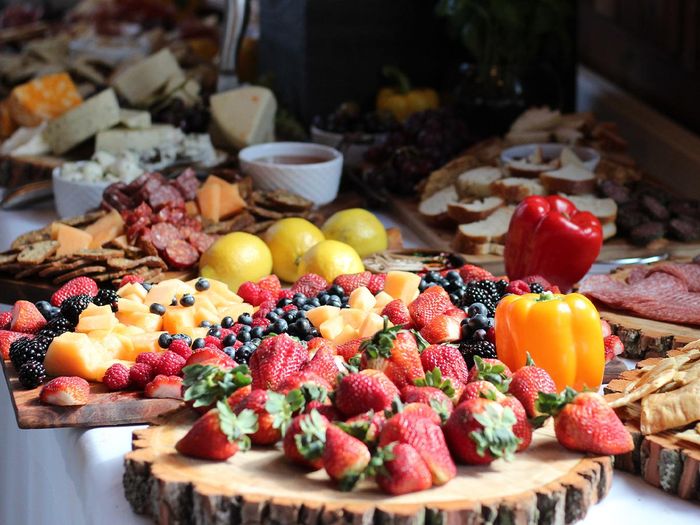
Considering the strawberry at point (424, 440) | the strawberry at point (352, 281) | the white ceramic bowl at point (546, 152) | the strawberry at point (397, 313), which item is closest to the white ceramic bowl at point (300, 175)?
the white ceramic bowl at point (546, 152)

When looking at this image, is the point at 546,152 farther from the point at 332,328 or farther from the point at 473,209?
the point at 332,328

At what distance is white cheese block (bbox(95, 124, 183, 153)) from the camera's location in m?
2.70

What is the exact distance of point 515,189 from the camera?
7.66ft

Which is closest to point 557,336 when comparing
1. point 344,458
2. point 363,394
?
point 363,394

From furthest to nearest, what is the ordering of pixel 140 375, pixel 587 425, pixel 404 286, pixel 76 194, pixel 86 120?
pixel 86 120, pixel 76 194, pixel 404 286, pixel 140 375, pixel 587 425

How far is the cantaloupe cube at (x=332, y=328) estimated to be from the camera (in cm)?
158

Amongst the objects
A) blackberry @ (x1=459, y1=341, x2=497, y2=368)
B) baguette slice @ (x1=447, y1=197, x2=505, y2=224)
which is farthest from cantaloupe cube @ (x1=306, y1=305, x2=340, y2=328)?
baguette slice @ (x1=447, y1=197, x2=505, y2=224)

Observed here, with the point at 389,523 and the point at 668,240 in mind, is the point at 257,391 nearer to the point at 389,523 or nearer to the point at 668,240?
the point at 389,523

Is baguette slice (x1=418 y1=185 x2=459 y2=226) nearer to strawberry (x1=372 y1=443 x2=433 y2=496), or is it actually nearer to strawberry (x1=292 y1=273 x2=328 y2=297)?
strawberry (x1=292 y1=273 x2=328 y2=297)

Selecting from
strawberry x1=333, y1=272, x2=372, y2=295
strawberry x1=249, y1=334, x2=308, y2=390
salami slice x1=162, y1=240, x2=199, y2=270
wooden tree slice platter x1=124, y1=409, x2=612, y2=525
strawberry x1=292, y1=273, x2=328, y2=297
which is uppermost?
strawberry x1=249, y1=334, x2=308, y2=390

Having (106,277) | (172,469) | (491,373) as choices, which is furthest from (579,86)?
(172,469)

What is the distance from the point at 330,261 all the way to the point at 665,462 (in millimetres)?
854

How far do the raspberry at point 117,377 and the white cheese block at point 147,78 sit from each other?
1.73m

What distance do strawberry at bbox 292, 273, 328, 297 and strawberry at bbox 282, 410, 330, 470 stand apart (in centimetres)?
65
